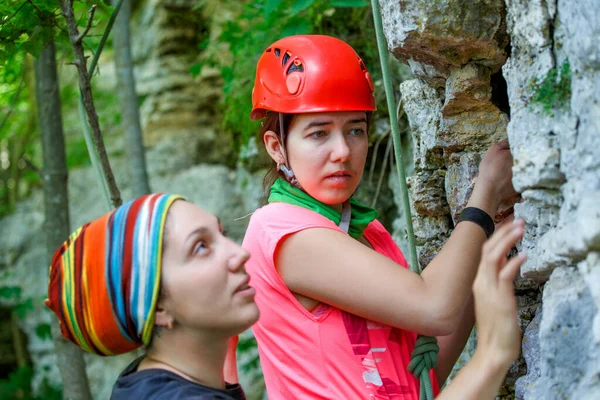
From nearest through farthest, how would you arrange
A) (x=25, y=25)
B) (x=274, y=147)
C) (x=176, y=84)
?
(x=274, y=147) → (x=25, y=25) → (x=176, y=84)

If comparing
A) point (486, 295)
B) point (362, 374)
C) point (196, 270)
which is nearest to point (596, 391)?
point (486, 295)

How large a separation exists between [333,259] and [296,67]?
2.13 ft

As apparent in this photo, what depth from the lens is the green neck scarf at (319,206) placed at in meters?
2.18

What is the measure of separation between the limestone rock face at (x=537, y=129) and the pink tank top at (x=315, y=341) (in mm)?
402

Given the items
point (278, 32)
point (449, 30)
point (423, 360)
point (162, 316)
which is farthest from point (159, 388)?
point (278, 32)

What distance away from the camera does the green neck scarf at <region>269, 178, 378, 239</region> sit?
7.14 feet

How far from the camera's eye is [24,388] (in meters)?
7.11

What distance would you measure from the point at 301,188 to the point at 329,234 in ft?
0.94

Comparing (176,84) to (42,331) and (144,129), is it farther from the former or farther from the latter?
(42,331)

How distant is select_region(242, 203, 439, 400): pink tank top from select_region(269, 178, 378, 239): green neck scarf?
61mm

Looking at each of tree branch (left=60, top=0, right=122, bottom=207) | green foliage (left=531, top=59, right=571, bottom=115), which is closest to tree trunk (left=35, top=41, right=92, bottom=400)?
tree branch (left=60, top=0, right=122, bottom=207)

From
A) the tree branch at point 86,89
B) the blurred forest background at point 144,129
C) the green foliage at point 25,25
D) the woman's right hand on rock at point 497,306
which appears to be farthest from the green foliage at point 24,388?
the woman's right hand on rock at point 497,306

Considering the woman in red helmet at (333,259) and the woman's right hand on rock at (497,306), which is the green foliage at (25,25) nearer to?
the woman in red helmet at (333,259)

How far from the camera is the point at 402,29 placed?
6.89ft
